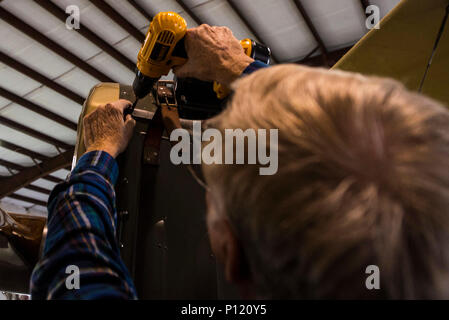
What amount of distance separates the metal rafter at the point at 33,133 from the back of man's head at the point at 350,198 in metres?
6.14

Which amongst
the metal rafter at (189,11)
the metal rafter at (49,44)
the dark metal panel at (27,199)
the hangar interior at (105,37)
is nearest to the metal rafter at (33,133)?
the hangar interior at (105,37)

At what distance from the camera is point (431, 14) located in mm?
947

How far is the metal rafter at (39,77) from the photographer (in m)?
4.27

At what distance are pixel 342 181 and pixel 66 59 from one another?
15.4 ft

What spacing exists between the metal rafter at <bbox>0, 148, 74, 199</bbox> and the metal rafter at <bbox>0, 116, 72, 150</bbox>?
20cm

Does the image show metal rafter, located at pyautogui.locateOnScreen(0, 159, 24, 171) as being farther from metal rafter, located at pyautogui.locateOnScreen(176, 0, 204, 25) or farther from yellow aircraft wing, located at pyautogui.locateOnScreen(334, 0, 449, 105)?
yellow aircraft wing, located at pyautogui.locateOnScreen(334, 0, 449, 105)

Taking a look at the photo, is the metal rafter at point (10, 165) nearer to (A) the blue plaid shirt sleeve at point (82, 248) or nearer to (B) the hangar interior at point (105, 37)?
(B) the hangar interior at point (105, 37)

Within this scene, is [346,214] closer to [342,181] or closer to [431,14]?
[342,181]

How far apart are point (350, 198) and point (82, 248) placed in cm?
41

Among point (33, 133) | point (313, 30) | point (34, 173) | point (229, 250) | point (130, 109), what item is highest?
point (33, 133)

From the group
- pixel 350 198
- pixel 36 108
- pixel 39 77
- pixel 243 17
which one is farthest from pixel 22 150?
pixel 350 198

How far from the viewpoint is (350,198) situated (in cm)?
27

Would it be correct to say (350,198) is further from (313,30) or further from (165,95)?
(313,30)

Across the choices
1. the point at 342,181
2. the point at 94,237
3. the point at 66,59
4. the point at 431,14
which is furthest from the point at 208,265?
the point at 66,59
